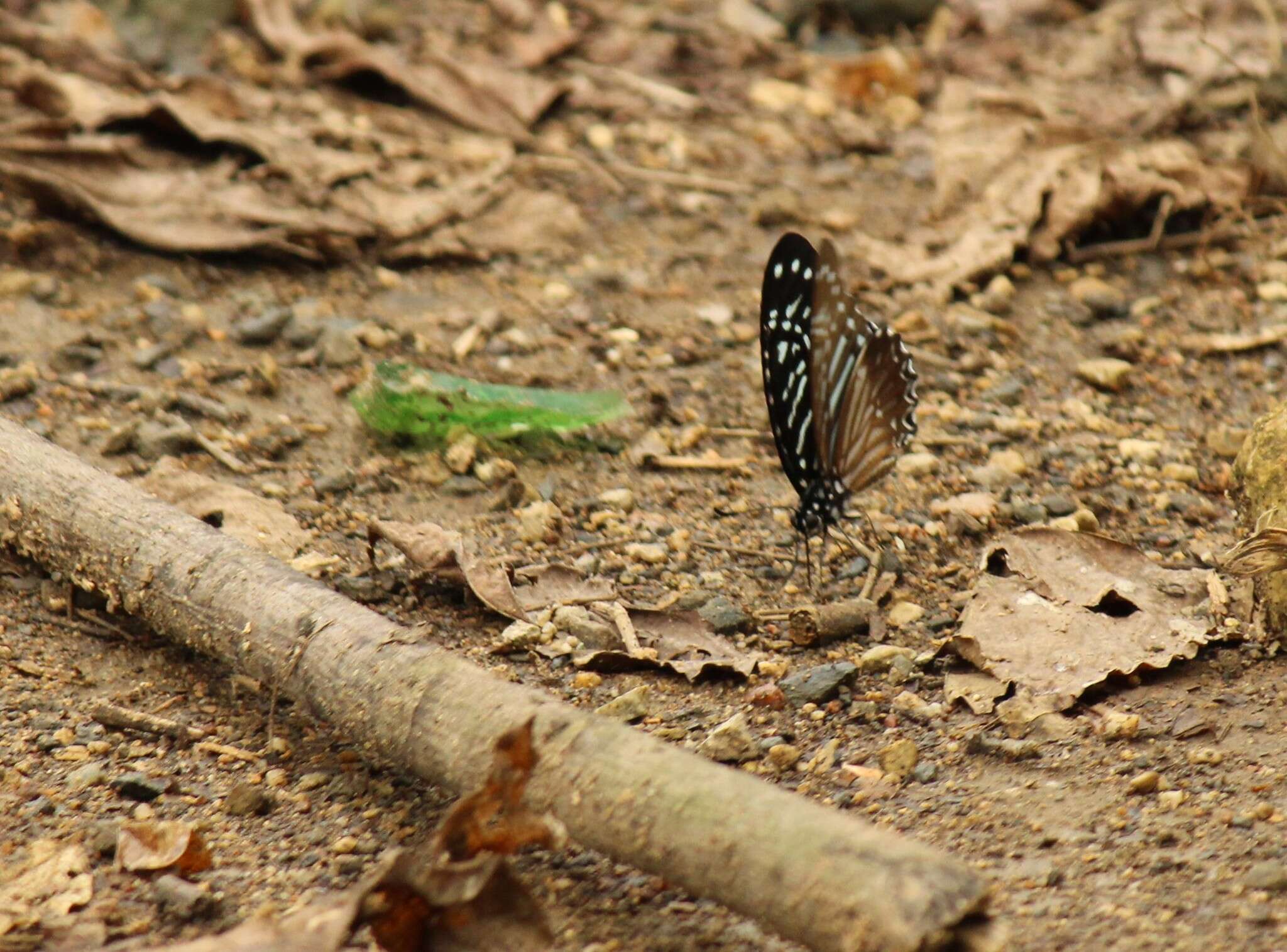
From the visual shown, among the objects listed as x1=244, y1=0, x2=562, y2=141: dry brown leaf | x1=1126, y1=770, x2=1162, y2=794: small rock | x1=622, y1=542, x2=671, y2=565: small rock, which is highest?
x1=244, y1=0, x2=562, y2=141: dry brown leaf

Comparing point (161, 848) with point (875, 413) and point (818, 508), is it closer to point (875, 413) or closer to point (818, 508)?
point (818, 508)

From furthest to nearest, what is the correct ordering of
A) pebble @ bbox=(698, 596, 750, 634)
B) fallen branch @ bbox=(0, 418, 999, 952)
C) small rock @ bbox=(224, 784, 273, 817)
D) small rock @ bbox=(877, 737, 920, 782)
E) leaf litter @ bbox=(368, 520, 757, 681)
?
pebble @ bbox=(698, 596, 750, 634)
leaf litter @ bbox=(368, 520, 757, 681)
small rock @ bbox=(877, 737, 920, 782)
small rock @ bbox=(224, 784, 273, 817)
fallen branch @ bbox=(0, 418, 999, 952)

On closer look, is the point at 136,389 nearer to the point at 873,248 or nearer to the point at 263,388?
the point at 263,388

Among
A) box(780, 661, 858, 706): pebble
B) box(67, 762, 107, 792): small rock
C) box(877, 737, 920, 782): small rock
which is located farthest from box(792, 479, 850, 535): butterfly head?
box(67, 762, 107, 792): small rock

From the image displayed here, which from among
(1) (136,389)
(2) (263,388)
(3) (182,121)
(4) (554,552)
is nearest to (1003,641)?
(4) (554,552)

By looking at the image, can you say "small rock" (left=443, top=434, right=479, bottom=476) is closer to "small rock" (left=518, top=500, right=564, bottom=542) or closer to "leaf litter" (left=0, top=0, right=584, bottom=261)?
"small rock" (left=518, top=500, right=564, bottom=542)

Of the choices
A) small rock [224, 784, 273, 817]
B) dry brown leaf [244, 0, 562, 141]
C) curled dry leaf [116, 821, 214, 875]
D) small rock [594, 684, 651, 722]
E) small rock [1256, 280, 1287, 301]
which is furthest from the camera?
dry brown leaf [244, 0, 562, 141]
